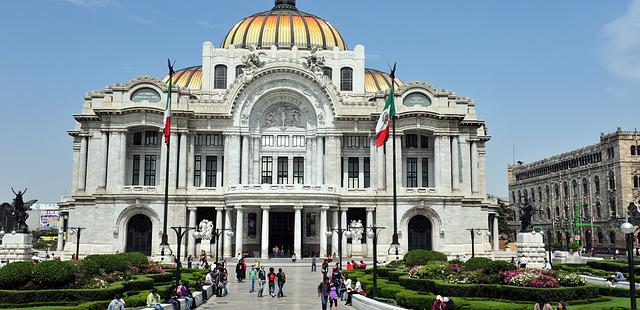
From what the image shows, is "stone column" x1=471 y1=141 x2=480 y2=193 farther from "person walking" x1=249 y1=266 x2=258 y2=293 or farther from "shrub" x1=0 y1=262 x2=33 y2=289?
"shrub" x1=0 y1=262 x2=33 y2=289

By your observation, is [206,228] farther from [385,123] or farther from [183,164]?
[385,123]

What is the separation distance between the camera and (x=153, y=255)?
70.3 meters

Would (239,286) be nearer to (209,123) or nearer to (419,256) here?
(419,256)

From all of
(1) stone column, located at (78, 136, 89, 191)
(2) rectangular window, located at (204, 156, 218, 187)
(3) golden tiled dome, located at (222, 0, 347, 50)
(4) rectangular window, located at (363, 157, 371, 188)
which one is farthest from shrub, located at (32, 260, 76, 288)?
(3) golden tiled dome, located at (222, 0, 347, 50)

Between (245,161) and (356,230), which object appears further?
(245,161)

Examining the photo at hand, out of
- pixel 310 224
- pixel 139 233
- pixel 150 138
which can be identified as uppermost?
pixel 150 138

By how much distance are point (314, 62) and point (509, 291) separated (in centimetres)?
5500

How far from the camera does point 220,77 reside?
87.8m

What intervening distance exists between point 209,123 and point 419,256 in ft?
127

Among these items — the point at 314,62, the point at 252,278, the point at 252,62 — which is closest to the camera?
the point at 252,278

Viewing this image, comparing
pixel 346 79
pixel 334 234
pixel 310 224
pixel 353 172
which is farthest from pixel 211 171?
pixel 346 79

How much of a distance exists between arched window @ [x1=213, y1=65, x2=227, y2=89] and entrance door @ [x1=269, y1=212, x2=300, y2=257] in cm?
2210

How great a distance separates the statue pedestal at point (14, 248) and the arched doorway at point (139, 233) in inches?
1038

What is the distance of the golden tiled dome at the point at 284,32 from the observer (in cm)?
8962
